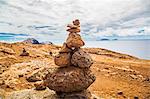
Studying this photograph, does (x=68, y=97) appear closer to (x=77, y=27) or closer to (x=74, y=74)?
(x=74, y=74)

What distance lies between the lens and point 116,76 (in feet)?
151

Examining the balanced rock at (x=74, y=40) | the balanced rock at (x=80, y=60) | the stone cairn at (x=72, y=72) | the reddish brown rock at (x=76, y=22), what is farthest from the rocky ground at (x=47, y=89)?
the reddish brown rock at (x=76, y=22)

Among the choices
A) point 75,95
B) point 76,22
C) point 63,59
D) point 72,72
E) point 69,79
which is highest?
point 76,22

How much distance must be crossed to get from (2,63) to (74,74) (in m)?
27.8

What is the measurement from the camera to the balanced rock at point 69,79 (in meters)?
26.6

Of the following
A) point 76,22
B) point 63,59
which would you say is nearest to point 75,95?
point 63,59

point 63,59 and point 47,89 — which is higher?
point 63,59

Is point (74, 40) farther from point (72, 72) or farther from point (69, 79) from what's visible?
point (69, 79)

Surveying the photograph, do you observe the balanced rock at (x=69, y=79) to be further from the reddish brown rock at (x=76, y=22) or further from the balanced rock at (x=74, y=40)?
the reddish brown rock at (x=76, y=22)

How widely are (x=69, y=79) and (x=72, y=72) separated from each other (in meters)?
0.82

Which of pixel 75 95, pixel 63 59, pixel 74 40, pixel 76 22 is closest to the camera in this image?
pixel 75 95

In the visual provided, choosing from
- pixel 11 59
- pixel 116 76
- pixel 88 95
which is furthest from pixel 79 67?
pixel 11 59

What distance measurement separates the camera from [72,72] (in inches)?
1061

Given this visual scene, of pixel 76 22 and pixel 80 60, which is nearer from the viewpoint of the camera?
pixel 80 60
